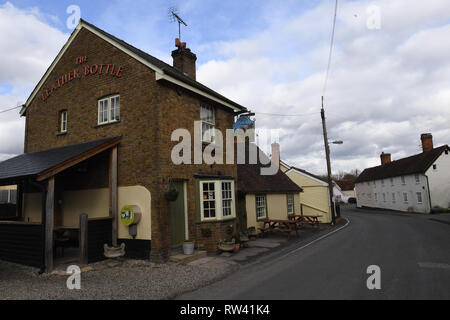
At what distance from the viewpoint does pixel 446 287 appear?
621 cm

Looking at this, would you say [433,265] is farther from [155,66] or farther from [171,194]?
[155,66]

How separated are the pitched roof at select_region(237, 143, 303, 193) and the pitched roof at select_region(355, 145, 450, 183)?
2056 centimetres

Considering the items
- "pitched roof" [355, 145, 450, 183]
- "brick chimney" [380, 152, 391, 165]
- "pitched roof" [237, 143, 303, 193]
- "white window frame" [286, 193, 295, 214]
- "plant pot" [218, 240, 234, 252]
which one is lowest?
"plant pot" [218, 240, 234, 252]

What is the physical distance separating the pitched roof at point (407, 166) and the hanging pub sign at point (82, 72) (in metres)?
32.9

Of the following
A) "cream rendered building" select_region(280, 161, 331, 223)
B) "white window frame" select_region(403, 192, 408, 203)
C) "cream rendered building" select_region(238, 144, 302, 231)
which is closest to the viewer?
"cream rendered building" select_region(238, 144, 302, 231)

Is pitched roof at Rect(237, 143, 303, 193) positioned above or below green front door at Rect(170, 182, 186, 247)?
above

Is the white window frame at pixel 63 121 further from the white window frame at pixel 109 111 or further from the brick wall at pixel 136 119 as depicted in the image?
the white window frame at pixel 109 111

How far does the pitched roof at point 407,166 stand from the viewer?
103ft

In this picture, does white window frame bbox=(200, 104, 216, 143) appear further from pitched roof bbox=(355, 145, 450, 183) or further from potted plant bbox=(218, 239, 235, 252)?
pitched roof bbox=(355, 145, 450, 183)

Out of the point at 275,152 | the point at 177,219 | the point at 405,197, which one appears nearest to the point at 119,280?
the point at 177,219

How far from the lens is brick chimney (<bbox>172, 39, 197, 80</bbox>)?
15672 mm

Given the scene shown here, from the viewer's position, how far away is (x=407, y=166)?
36031mm

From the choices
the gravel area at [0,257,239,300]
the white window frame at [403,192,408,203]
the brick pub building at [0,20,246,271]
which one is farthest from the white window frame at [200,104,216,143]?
the white window frame at [403,192,408,203]
